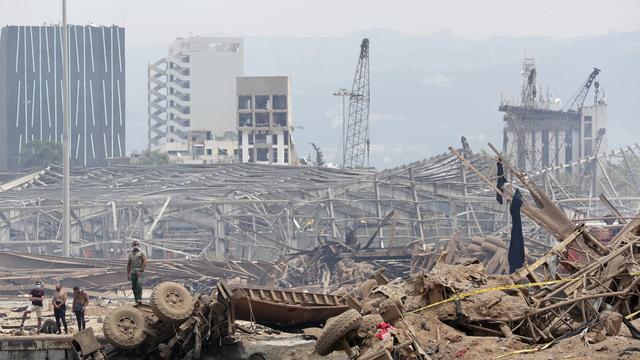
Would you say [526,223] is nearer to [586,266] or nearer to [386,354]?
[586,266]

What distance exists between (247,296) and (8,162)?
18058 centimetres

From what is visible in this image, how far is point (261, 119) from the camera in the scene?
497 feet

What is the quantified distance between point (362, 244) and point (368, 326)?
146 feet

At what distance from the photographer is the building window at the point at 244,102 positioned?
5802 inches

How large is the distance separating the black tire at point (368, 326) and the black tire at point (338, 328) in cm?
13

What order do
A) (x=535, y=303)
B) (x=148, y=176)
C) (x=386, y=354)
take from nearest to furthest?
(x=386, y=354) < (x=535, y=303) < (x=148, y=176)

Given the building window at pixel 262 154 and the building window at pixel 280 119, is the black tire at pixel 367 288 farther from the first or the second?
the building window at pixel 262 154

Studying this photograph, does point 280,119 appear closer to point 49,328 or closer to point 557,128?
point 557,128

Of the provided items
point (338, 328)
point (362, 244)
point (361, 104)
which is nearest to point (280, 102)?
point (361, 104)

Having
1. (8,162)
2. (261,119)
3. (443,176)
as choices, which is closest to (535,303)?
(443,176)

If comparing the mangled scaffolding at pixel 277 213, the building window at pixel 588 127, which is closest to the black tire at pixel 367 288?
the mangled scaffolding at pixel 277 213

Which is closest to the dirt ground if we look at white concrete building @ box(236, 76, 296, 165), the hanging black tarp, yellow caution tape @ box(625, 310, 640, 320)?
yellow caution tape @ box(625, 310, 640, 320)

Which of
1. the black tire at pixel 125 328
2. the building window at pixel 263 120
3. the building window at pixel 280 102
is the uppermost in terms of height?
the building window at pixel 280 102

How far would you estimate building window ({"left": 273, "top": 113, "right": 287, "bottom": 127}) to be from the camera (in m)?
150
